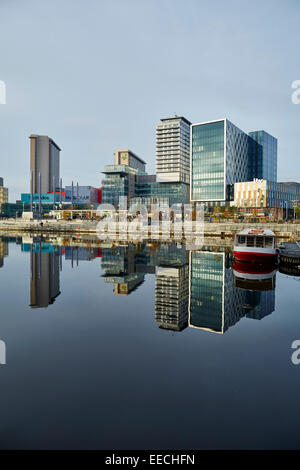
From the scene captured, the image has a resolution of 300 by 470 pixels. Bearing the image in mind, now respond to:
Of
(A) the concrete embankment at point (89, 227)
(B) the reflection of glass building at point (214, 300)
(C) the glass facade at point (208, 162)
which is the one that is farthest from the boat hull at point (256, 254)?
(C) the glass facade at point (208, 162)

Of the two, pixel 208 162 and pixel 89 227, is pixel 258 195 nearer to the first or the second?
pixel 208 162

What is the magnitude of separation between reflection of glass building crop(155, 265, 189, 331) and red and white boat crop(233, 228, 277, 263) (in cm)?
998

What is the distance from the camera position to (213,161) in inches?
6673

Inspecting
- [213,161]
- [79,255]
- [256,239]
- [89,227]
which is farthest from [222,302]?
[213,161]

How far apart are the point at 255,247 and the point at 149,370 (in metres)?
36.4

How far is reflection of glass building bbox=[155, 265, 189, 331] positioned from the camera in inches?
795

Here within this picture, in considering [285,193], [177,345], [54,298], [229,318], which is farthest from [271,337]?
[285,193]

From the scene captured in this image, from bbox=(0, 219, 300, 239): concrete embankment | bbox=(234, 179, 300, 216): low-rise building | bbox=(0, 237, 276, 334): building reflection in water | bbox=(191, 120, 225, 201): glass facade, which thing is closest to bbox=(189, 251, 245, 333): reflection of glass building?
bbox=(0, 237, 276, 334): building reflection in water

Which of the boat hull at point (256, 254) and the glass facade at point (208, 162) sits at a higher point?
the glass facade at point (208, 162)

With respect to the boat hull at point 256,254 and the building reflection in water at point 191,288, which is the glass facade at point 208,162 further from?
the boat hull at point 256,254

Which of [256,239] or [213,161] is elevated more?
[213,161]

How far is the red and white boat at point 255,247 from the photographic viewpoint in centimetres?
4472

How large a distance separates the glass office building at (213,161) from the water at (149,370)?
14786 centimetres

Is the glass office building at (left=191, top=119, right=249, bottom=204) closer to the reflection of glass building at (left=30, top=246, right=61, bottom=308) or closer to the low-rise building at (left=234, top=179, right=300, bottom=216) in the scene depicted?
the low-rise building at (left=234, top=179, right=300, bottom=216)
